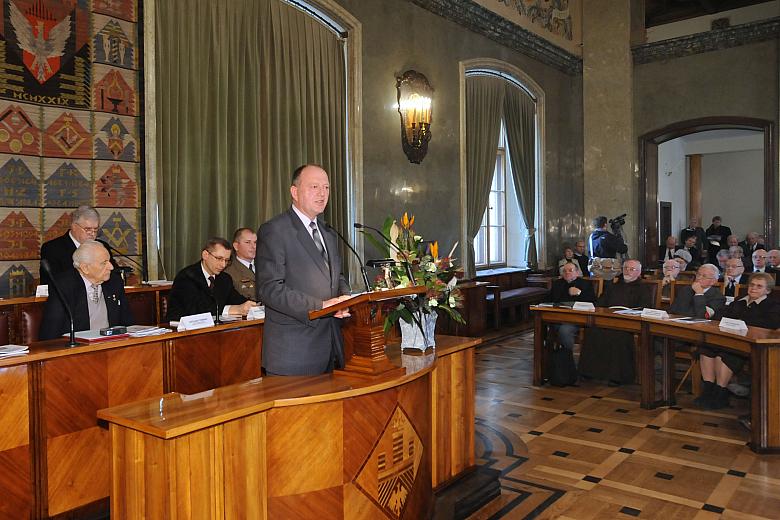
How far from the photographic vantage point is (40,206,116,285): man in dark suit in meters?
4.73

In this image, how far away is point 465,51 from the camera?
9.55 meters

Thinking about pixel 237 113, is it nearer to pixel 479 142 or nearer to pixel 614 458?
pixel 614 458

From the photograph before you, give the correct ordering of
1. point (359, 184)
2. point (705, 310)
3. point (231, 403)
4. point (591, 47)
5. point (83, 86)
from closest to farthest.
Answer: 1. point (231, 403)
2. point (83, 86)
3. point (705, 310)
4. point (359, 184)
5. point (591, 47)

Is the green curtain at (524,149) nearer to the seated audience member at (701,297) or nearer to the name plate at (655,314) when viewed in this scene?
the seated audience member at (701,297)

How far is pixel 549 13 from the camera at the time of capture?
463 inches

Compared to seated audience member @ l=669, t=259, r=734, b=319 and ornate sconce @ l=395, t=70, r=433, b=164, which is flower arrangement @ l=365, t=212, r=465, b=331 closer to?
seated audience member @ l=669, t=259, r=734, b=319

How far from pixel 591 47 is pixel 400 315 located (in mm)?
11133

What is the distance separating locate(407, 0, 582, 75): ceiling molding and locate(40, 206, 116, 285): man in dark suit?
5408mm

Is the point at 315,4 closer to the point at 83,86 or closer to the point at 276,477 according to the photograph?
the point at 83,86

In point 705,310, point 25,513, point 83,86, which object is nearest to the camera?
point 25,513

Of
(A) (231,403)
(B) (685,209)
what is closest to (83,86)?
(A) (231,403)

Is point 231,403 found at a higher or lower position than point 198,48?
lower

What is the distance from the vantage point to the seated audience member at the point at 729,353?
17.1 feet

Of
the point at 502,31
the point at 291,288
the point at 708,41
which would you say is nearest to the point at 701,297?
the point at 291,288
